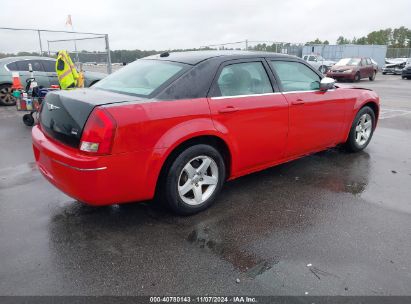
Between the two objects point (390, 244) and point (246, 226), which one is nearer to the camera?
point (390, 244)

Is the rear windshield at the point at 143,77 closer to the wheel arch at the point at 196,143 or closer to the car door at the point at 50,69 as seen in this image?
the wheel arch at the point at 196,143

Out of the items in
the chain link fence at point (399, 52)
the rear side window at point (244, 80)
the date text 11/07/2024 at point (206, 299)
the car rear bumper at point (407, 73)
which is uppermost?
the chain link fence at point (399, 52)

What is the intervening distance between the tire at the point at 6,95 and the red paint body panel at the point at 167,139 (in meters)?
8.16

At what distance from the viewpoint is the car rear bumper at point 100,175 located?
110 inches

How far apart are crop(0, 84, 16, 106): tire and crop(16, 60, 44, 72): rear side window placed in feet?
2.18

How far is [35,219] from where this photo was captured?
338cm

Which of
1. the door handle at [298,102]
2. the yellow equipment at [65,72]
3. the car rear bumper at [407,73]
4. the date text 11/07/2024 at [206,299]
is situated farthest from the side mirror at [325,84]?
the car rear bumper at [407,73]

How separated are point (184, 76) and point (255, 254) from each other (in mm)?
1770

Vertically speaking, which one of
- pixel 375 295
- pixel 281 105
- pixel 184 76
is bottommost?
pixel 375 295

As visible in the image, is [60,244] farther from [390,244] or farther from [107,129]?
[390,244]

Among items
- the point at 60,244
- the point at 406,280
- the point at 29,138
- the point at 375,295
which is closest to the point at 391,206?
the point at 406,280

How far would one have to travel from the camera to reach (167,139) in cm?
306

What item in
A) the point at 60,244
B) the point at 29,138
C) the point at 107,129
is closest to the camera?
the point at 107,129

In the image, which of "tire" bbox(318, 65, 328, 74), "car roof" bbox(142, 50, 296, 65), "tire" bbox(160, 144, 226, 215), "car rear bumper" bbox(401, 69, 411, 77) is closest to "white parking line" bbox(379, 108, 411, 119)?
"car roof" bbox(142, 50, 296, 65)
